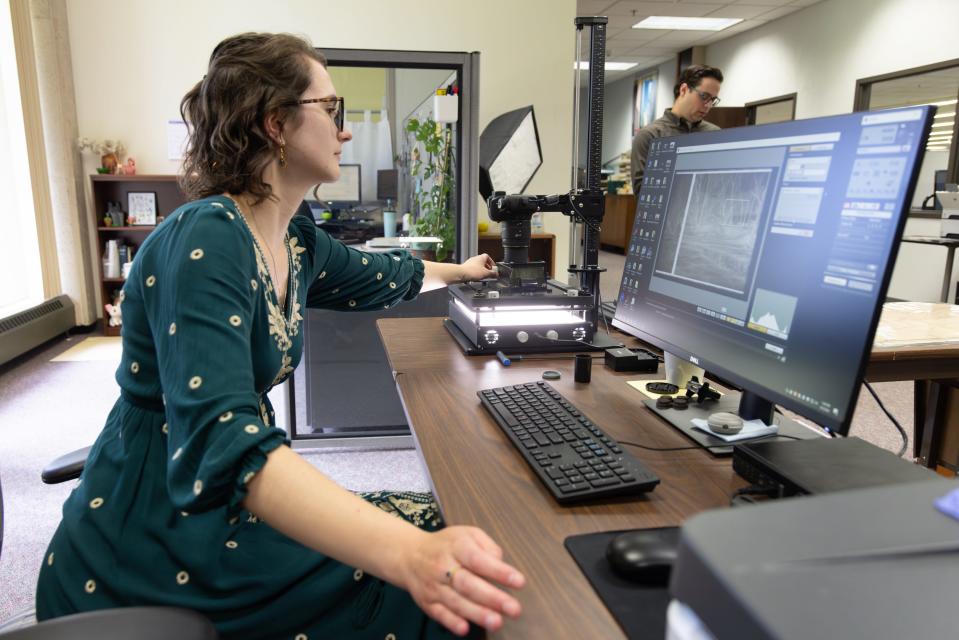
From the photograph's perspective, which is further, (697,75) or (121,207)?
(121,207)

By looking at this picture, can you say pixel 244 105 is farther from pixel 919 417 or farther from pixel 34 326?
pixel 34 326

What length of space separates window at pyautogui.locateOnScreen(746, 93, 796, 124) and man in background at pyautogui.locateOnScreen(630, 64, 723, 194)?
4669 mm

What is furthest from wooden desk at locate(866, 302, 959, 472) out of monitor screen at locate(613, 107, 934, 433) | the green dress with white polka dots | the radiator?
the radiator

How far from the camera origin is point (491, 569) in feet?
1.94

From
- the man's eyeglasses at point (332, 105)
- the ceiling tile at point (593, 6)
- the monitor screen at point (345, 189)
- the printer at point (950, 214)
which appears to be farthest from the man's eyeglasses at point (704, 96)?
the ceiling tile at point (593, 6)

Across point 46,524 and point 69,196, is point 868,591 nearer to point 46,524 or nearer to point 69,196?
point 46,524

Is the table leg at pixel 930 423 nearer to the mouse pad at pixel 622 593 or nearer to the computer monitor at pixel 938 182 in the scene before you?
the mouse pad at pixel 622 593

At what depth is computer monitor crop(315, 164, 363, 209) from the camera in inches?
135

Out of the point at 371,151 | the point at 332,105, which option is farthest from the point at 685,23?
the point at 332,105

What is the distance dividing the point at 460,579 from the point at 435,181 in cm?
278

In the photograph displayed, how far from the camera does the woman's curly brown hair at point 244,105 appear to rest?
1.04 m

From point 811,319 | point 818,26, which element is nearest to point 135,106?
point 811,319

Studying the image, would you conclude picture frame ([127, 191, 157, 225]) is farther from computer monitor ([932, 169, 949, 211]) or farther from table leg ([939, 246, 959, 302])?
computer monitor ([932, 169, 949, 211])

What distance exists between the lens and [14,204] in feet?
14.9
